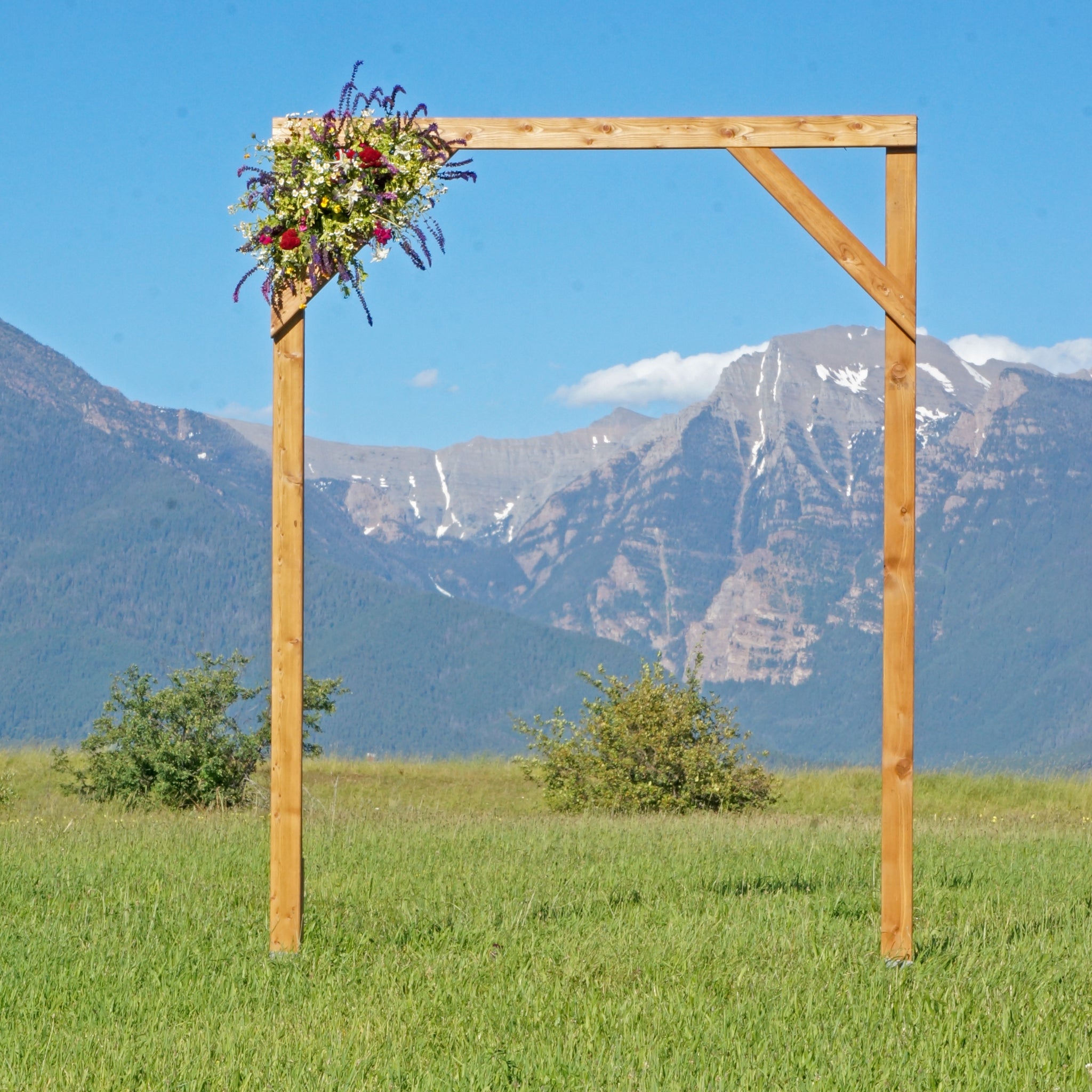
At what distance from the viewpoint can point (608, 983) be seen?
6258mm

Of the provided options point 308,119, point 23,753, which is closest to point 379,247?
point 308,119

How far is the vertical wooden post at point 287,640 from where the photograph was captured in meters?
A: 6.82

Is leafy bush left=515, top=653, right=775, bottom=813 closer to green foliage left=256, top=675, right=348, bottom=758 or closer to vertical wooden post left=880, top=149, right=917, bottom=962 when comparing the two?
green foliage left=256, top=675, right=348, bottom=758

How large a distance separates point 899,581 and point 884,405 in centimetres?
92

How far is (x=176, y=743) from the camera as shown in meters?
17.0

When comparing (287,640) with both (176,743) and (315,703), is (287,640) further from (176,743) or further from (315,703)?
(315,703)

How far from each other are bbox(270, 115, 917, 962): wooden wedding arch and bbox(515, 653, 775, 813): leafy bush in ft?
32.8

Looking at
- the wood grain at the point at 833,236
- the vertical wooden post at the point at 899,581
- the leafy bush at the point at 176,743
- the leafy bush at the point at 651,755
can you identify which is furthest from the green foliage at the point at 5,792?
the wood grain at the point at 833,236

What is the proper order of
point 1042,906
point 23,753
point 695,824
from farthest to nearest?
1. point 23,753
2. point 695,824
3. point 1042,906

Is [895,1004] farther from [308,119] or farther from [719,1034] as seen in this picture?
[308,119]

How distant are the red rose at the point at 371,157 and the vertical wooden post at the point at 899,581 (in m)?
2.63

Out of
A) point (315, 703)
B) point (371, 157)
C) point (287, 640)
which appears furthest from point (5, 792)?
point (371, 157)

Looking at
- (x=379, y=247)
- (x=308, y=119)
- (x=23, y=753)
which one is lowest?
(x=23, y=753)

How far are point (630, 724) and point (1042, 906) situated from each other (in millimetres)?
9142
